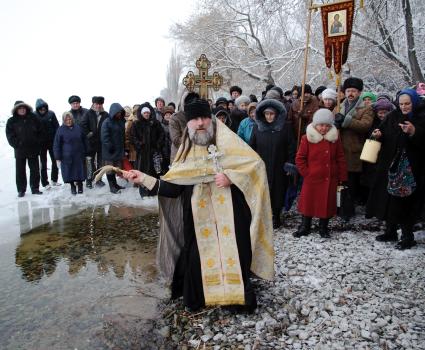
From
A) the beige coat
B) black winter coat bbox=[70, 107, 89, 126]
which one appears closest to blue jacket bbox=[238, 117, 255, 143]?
the beige coat

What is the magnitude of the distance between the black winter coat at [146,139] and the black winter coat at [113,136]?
38 centimetres

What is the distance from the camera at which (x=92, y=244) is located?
5.41 metres

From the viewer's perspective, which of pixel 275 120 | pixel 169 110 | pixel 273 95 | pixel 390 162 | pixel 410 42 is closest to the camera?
pixel 390 162

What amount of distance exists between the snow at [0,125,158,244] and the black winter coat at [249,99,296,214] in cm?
255

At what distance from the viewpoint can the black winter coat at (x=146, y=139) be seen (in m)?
7.92

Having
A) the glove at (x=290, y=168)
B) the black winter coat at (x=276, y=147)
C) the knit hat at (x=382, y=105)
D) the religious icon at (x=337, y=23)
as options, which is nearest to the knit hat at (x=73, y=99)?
the black winter coat at (x=276, y=147)

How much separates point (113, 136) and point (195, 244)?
536cm

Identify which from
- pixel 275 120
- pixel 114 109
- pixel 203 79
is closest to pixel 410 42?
pixel 203 79

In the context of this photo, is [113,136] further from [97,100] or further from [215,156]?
[215,156]

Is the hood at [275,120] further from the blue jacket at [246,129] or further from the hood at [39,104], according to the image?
the hood at [39,104]

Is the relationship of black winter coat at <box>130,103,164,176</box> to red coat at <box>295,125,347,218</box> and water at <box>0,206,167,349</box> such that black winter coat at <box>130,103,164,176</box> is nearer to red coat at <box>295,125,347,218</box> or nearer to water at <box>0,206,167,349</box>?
water at <box>0,206,167,349</box>

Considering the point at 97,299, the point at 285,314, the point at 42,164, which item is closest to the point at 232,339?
the point at 285,314

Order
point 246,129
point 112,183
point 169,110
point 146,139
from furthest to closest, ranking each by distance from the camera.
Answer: point 169,110
point 112,183
point 146,139
point 246,129

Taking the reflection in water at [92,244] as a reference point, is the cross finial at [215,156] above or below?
above
